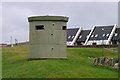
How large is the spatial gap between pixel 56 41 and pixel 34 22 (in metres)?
2.97

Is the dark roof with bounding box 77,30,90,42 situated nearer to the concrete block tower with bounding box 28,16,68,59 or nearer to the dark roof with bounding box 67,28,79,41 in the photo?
the dark roof with bounding box 67,28,79,41

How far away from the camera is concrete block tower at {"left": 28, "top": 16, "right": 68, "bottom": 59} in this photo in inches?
1177

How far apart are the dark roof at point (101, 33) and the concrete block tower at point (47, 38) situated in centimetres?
4831

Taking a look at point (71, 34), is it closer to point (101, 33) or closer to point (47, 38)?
point (101, 33)

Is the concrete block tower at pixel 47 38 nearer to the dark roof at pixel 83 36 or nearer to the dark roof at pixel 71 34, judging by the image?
the dark roof at pixel 83 36

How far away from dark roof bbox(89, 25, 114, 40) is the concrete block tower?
48.3 meters

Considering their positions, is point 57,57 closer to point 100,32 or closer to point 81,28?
point 100,32

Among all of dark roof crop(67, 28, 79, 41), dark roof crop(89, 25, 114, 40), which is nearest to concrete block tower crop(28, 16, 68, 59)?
dark roof crop(89, 25, 114, 40)

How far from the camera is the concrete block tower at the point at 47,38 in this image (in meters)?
29.9

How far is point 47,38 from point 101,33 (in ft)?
168

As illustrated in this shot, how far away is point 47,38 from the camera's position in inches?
1177

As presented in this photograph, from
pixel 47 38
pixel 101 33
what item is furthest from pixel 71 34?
pixel 47 38

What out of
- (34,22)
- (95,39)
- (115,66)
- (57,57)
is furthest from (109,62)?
(95,39)

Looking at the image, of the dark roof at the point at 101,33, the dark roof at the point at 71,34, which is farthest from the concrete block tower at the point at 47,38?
the dark roof at the point at 71,34
